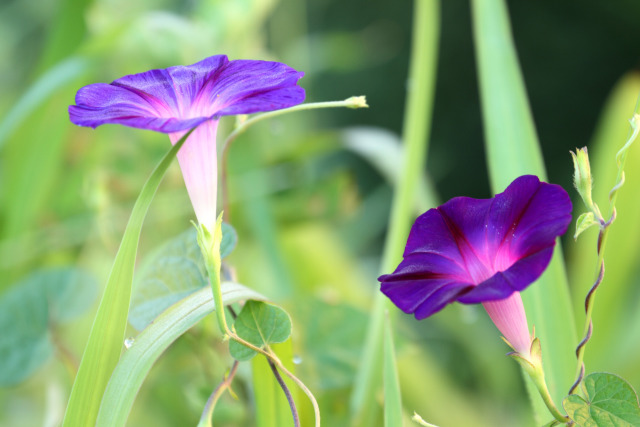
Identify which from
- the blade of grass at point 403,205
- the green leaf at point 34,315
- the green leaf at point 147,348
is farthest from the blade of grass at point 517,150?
the green leaf at point 34,315

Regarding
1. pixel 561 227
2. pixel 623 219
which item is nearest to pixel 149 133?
pixel 623 219

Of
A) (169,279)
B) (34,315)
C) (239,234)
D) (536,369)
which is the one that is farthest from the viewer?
(239,234)

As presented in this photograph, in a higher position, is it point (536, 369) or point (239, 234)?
point (239, 234)

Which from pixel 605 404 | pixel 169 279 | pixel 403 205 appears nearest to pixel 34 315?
pixel 169 279

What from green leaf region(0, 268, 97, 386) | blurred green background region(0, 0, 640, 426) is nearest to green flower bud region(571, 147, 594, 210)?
blurred green background region(0, 0, 640, 426)

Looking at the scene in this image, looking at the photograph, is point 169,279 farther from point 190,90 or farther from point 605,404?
point 605,404

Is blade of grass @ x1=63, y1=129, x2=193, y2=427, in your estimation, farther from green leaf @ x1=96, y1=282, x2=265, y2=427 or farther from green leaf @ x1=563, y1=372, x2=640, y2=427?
green leaf @ x1=563, y1=372, x2=640, y2=427

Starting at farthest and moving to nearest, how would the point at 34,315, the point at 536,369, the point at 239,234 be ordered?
the point at 239,234 < the point at 34,315 < the point at 536,369
